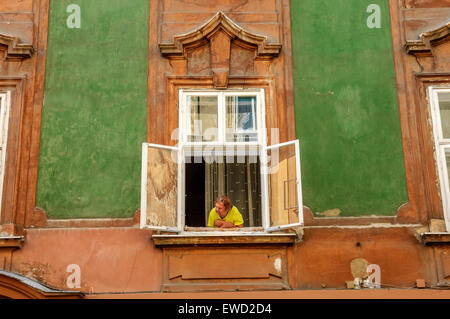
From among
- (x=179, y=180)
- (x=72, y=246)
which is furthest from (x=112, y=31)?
(x=72, y=246)

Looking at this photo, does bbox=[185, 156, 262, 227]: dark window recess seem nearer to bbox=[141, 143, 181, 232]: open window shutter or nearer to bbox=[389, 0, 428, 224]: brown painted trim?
bbox=[141, 143, 181, 232]: open window shutter

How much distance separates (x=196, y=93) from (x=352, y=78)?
1.85 m

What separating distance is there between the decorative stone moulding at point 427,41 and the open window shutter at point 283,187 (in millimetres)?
1992

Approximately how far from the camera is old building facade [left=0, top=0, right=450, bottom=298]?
301 inches

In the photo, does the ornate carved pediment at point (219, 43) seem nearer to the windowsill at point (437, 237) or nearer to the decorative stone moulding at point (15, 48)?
the decorative stone moulding at point (15, 48)

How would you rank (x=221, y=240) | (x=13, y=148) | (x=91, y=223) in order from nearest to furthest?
1. (x=221, y=240)
2. (x=91, y=223)
3. (x=13, y=148)

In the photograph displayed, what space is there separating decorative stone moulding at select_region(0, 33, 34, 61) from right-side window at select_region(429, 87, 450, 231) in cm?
474

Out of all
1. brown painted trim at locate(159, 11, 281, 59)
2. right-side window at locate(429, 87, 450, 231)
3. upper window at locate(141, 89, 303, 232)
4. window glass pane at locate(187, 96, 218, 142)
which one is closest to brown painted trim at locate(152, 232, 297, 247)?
upper window at locate(141, 89, 303, 232)

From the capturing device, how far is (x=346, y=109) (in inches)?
327

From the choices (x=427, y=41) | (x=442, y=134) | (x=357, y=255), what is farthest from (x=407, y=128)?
(x=357, y=255)

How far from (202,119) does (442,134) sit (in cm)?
276

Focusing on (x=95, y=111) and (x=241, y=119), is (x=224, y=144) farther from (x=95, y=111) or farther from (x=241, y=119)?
(x=95, y=111)

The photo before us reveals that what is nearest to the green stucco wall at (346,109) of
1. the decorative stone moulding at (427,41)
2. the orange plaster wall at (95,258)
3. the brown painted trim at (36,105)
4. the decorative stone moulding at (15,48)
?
the decorative stone moulding at (427,41)

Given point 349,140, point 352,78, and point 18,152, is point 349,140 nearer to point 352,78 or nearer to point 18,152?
point 352,78
